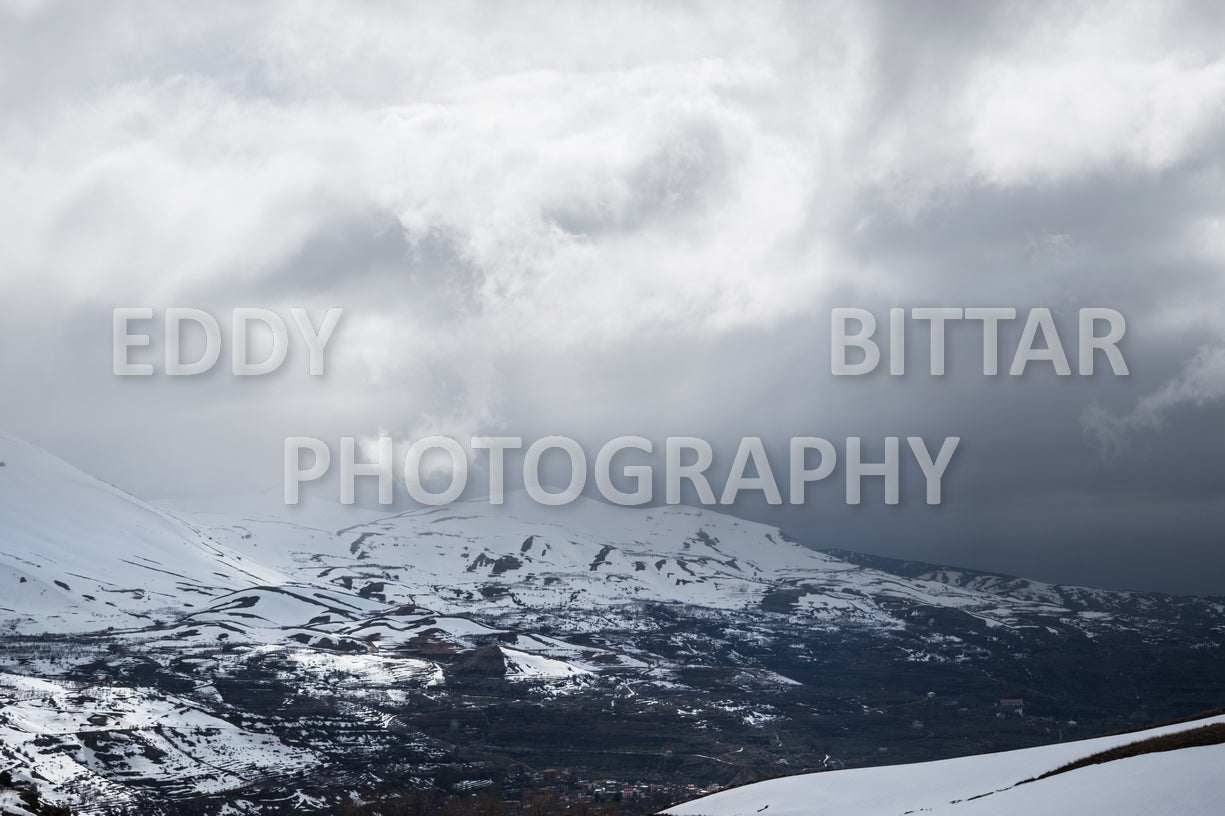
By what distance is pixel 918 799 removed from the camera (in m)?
44.5

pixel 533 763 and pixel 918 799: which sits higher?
pixel 918 799

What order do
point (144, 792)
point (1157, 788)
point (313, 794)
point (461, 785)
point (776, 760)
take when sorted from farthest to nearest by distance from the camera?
Result: point (776, 760), point (461, 785), point (313, 794), point (144, 792), point (1157, 788)

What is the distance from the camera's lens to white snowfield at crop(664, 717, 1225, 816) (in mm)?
30266

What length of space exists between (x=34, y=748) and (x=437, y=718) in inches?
2938

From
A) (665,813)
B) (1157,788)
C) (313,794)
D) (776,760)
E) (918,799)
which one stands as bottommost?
(776,760)

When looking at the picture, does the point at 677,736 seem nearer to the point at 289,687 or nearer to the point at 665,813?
the point at 289,687

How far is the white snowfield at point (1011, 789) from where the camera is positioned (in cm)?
3027

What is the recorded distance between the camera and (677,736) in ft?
581

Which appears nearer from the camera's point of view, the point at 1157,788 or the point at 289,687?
the point at 1157,788

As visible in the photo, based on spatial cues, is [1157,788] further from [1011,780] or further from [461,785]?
[461,785]

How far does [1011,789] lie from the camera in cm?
3888

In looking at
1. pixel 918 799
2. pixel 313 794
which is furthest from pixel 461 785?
pixel 918 799

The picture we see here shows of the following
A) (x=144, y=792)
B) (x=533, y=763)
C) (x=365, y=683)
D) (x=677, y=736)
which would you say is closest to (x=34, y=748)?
(x=144, y=792)

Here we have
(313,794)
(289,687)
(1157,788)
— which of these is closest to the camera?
(1157,788)
